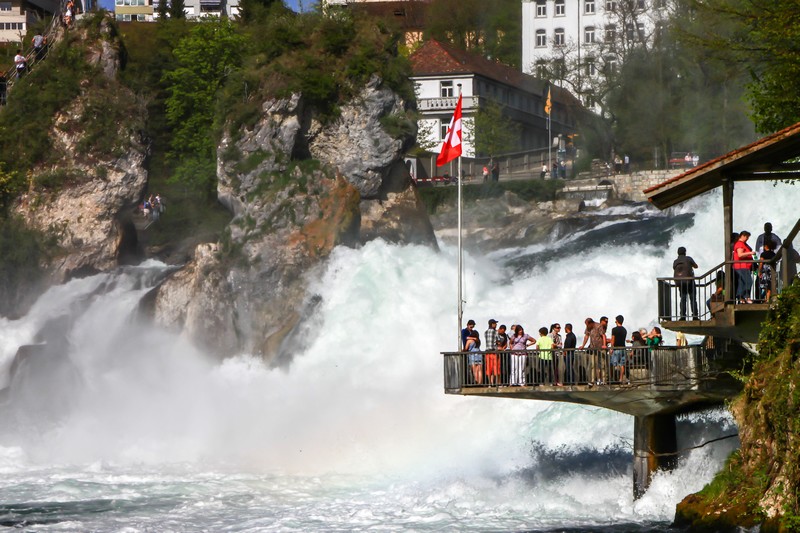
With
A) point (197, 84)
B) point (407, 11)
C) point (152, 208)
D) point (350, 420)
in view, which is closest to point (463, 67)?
point (197, 84)

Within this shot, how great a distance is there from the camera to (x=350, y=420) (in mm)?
53688

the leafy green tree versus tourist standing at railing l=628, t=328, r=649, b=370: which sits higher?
the leafy green tree

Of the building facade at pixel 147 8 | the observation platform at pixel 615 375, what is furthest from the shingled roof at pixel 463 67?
the observation platform at pixel 615 375

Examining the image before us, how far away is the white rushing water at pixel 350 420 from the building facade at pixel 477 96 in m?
34.3

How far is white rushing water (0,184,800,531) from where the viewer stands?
42781 millimetres

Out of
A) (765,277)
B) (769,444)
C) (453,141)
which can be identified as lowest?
(769,444)

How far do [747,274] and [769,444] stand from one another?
12.3 feet

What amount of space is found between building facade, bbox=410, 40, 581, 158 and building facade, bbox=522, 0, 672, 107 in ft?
5.21

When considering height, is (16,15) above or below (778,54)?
above

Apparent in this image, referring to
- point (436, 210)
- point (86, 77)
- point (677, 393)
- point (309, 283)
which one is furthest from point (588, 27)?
point (677, 393)

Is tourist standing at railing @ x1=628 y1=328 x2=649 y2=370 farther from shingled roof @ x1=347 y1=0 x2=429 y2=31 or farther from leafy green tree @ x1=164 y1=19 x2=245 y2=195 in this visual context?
shingled roof @ x1=347 y1=0 x2=429 y2=31

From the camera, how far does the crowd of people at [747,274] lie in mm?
35312

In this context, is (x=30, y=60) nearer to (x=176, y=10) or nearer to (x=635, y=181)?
(x=176, y=10)

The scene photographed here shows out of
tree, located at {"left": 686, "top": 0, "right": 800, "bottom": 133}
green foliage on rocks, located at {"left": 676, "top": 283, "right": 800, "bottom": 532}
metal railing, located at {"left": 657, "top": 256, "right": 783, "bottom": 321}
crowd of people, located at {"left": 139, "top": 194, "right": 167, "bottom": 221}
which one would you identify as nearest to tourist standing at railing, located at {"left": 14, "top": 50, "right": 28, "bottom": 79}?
crowd of people, located at {"left": 139, "top": 194, "right": 167, "bottom": 221}
